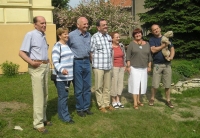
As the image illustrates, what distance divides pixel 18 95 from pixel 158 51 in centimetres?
359

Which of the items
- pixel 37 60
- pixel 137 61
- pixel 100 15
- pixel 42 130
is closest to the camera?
pixel 37 60

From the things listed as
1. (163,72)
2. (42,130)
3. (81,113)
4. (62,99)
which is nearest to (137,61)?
(163,72)

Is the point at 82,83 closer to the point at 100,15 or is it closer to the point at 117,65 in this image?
the point at 117,65

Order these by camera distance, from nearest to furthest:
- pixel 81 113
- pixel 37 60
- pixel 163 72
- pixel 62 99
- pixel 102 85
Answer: pixel 37 60 < pixel 62 99 < pixel 81 113 < pixel 102 85 < pixel 163 72

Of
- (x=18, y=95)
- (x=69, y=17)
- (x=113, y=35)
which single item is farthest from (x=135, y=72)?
(x=69, y=17)

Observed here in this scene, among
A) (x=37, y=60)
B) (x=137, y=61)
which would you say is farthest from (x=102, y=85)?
(x=37, y=60)

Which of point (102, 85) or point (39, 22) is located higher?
point (39, 22)

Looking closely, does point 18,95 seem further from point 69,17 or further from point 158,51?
point 69,17

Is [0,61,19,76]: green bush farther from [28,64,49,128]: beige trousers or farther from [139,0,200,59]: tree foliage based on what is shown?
[139,0,200,59]: tree foliage

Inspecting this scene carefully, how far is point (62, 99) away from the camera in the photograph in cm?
448

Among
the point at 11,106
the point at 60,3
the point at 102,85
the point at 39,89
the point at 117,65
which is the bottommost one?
the point at 11,106

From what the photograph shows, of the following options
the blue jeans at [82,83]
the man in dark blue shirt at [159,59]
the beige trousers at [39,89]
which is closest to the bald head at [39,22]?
the beige trousers at [39,89]

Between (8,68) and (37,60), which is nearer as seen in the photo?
(37,60)

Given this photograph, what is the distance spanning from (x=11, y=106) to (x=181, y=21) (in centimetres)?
972
